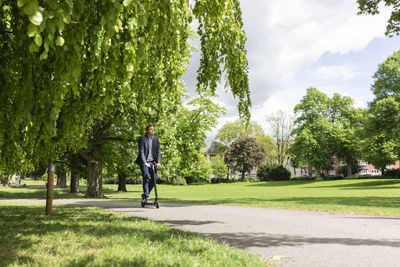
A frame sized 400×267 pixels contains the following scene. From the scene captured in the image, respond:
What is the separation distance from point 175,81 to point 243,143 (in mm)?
63567

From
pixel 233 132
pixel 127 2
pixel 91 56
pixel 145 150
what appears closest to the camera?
pixel 127 2

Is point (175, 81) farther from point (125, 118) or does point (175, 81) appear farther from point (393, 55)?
point (393, 55)

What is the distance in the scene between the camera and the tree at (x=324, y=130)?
52344mm

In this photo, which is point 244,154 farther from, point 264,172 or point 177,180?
point 177,180

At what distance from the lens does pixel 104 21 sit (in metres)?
2.66

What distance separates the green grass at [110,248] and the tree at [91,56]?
1.36 metres

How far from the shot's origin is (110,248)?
150 inches

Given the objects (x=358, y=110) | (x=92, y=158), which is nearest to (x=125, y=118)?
(x=92, y=158)

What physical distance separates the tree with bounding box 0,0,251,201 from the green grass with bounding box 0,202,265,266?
1.36 metres

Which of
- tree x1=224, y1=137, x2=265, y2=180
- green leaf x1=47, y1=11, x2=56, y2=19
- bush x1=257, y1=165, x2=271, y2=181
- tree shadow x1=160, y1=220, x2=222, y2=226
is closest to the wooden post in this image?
tree shadow x1=160, y1=220, x2=222, y2=226

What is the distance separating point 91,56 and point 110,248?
2222 millimetres

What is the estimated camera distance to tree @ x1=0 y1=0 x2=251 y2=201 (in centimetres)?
270

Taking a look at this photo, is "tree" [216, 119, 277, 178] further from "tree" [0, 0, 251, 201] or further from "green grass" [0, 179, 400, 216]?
"tree" [0, 0, 251, 201]

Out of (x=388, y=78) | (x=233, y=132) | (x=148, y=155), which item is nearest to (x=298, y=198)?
(x=148, y=155)
